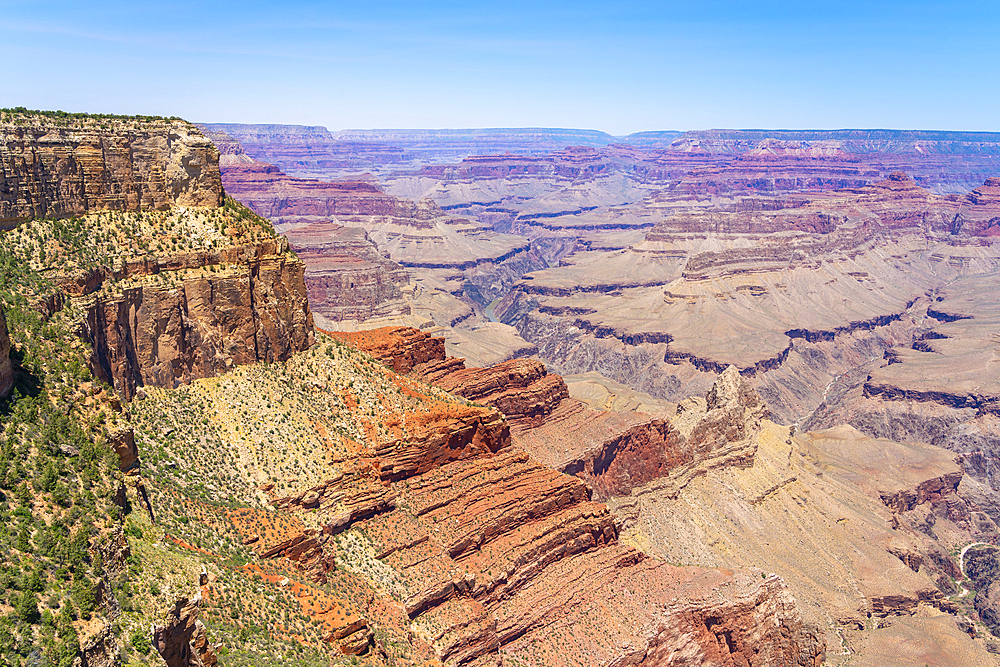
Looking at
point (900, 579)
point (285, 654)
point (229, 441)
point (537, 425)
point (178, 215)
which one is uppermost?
point (178, 215)

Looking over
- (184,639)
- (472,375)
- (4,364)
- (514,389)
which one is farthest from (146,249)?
(514,389)

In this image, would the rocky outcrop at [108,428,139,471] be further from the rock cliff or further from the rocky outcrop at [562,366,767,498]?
the rocky outcrop at [562,366,767,498]

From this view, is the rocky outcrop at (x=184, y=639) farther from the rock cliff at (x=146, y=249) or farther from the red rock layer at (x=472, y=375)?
the red rock layer at (x=472, y=375)

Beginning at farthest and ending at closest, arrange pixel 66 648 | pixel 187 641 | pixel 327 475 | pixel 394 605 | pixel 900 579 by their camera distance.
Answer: pixel 900 579 → pixel 327 475 → pixel 394 605 → pixel 187 641 → pixel 66 648

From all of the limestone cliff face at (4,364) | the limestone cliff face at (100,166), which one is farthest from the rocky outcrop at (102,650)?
the limestone cliff face at (100,166)

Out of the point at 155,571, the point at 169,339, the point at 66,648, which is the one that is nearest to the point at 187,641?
the point at 155,571

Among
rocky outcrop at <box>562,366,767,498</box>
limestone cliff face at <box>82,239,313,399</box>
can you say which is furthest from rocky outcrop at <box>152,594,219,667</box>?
rocky outcrop at <box>562,366,767,498</box>

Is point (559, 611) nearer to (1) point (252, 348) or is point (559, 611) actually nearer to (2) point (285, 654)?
(2) point (285, 654)
